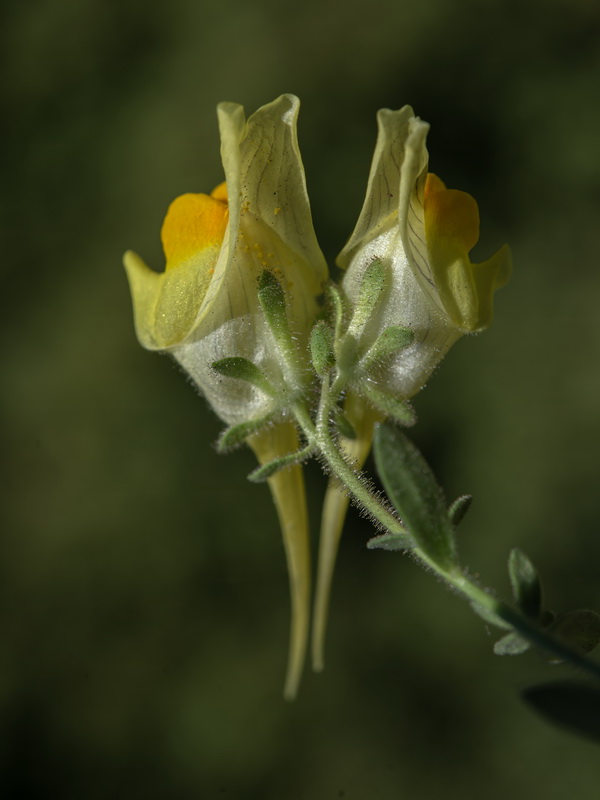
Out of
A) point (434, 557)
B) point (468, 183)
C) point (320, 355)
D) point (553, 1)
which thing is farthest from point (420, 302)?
point (553, 1)

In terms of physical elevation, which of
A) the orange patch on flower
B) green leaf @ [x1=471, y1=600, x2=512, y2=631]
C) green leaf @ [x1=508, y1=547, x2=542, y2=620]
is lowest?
green leaf @ [x1=508, y1=547, x2=542, y2=620]

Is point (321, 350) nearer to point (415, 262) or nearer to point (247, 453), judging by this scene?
point (415, 262)

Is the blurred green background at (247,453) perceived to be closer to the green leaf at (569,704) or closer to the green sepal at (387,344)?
the green sepal at (387,344)

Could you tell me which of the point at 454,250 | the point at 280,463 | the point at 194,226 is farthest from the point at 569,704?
the point at 194,226

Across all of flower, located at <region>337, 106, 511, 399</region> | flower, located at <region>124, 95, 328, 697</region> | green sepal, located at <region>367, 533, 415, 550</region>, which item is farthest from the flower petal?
green sepal, located at <region>367, 533, 415, 550</region>

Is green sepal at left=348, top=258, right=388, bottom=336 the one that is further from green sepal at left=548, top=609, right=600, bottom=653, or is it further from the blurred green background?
the blurred green background

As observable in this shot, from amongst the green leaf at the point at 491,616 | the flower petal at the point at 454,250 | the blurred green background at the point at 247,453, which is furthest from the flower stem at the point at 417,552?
the blurred green background at the point at 247,453

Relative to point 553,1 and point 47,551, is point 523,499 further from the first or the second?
point 553,1
